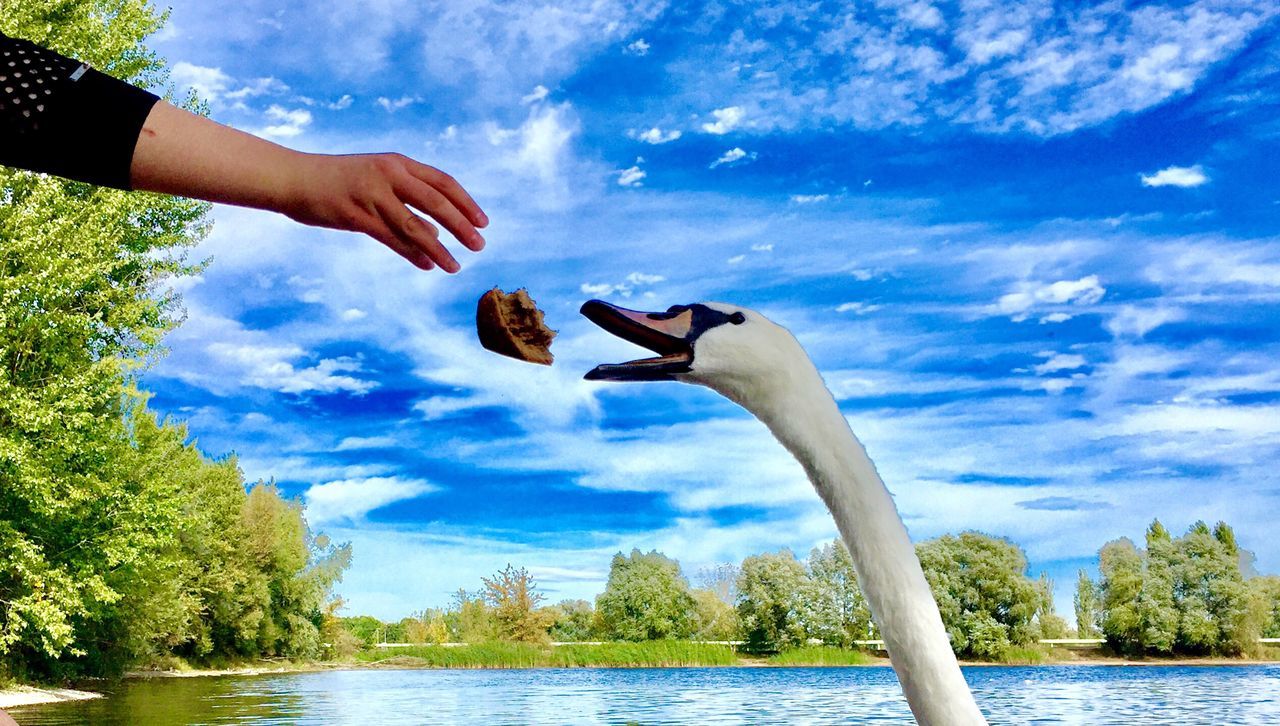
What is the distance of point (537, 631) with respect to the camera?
57.3m

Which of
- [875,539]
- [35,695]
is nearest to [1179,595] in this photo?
[35,695]

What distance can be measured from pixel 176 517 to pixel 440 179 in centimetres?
2208

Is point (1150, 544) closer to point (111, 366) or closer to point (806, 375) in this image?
point (111, 366)

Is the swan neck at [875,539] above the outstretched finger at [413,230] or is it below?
below

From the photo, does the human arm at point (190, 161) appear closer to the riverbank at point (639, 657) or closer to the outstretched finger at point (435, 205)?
the outstretched finger at point (435, 205)

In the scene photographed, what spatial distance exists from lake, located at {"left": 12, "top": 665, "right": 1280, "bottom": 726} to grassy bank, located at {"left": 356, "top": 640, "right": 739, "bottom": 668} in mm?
11505

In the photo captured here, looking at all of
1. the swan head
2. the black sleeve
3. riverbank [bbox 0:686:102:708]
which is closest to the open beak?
the swan head

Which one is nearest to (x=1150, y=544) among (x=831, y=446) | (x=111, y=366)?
(x=111, y=366)

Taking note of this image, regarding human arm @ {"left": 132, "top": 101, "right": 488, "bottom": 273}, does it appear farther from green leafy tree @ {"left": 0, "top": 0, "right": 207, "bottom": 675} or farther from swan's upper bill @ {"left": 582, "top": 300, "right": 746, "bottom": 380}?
green leafy tree @ {"left": 0, "top": 0, "right": 207, "bottom": 675}

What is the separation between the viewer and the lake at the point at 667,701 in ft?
71.4

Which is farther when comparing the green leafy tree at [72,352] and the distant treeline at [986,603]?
the distant treeline at [986,603]

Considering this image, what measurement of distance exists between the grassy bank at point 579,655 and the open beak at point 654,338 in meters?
53.3

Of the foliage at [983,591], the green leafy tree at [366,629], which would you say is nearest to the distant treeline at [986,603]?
the foliage at [983,591]

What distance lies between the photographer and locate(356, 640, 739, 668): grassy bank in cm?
5428
